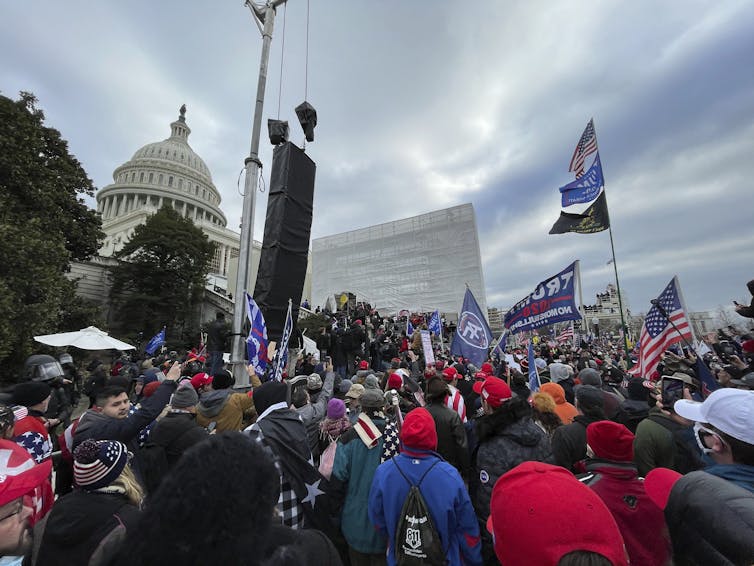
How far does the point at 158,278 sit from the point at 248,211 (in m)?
28.1

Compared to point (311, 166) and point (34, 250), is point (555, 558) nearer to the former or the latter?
point (311, 166)

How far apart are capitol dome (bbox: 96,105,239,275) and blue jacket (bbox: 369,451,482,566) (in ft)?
196

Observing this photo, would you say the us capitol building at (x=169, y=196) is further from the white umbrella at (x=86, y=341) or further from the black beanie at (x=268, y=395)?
the black beanie at (x=268, y=395)

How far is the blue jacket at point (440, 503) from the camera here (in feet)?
7.30

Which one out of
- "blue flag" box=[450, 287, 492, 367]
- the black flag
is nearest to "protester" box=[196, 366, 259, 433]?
"blue flag" box=[450, 287, 492, 367]

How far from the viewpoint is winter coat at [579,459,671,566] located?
193cm

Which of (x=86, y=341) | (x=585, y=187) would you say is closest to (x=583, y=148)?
(x=585, y=187)

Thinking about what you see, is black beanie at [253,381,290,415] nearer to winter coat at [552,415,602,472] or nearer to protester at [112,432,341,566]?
protester at [112,432,341,566]

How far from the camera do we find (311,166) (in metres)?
6.48

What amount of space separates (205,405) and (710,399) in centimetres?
424

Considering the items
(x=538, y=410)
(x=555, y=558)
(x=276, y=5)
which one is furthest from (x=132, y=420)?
(x=276, y=5)

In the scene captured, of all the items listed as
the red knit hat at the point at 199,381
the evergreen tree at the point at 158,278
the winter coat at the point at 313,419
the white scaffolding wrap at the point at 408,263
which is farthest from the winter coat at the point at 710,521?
the evergreen tree at the point at 158,278

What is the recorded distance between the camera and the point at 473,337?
7.13m

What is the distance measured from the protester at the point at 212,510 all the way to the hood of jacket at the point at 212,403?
3.40 m
